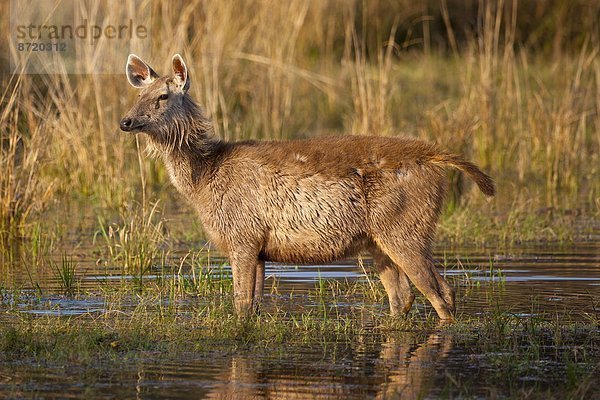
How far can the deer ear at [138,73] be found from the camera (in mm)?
9617

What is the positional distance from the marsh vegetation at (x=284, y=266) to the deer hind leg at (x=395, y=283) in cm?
18

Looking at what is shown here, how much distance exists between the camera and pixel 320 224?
8859 mm

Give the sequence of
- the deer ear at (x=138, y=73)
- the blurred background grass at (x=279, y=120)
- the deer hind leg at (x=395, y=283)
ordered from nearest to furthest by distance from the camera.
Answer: the deer hind leg at (x=395, y=283)
the deer ear at (x=138, y=73)
the blurred background grass at (x=279, y=120)

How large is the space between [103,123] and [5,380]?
8109 millimetres

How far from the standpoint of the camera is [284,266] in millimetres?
11578

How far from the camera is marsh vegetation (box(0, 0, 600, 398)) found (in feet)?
23.7

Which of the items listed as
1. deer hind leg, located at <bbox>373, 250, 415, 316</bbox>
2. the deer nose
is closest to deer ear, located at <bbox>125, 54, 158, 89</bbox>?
the deer nose

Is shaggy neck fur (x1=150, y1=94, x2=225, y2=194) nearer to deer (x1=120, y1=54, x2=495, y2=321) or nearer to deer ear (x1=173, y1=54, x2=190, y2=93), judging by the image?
deer (x1=120, y1=54, x2=495, y2=321)

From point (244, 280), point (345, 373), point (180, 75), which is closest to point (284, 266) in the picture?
point (244, 280)

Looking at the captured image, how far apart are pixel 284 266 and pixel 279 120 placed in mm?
5572

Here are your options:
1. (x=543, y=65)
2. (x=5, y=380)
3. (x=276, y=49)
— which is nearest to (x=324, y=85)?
(x=276, y=49)

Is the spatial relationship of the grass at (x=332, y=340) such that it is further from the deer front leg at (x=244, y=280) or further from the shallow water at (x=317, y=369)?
the deer front leg at (x=244, y=280)

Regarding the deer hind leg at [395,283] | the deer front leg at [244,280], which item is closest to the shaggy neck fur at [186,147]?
the deer front leg at [244,280]

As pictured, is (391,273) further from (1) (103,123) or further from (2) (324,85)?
(2) (324,85)
